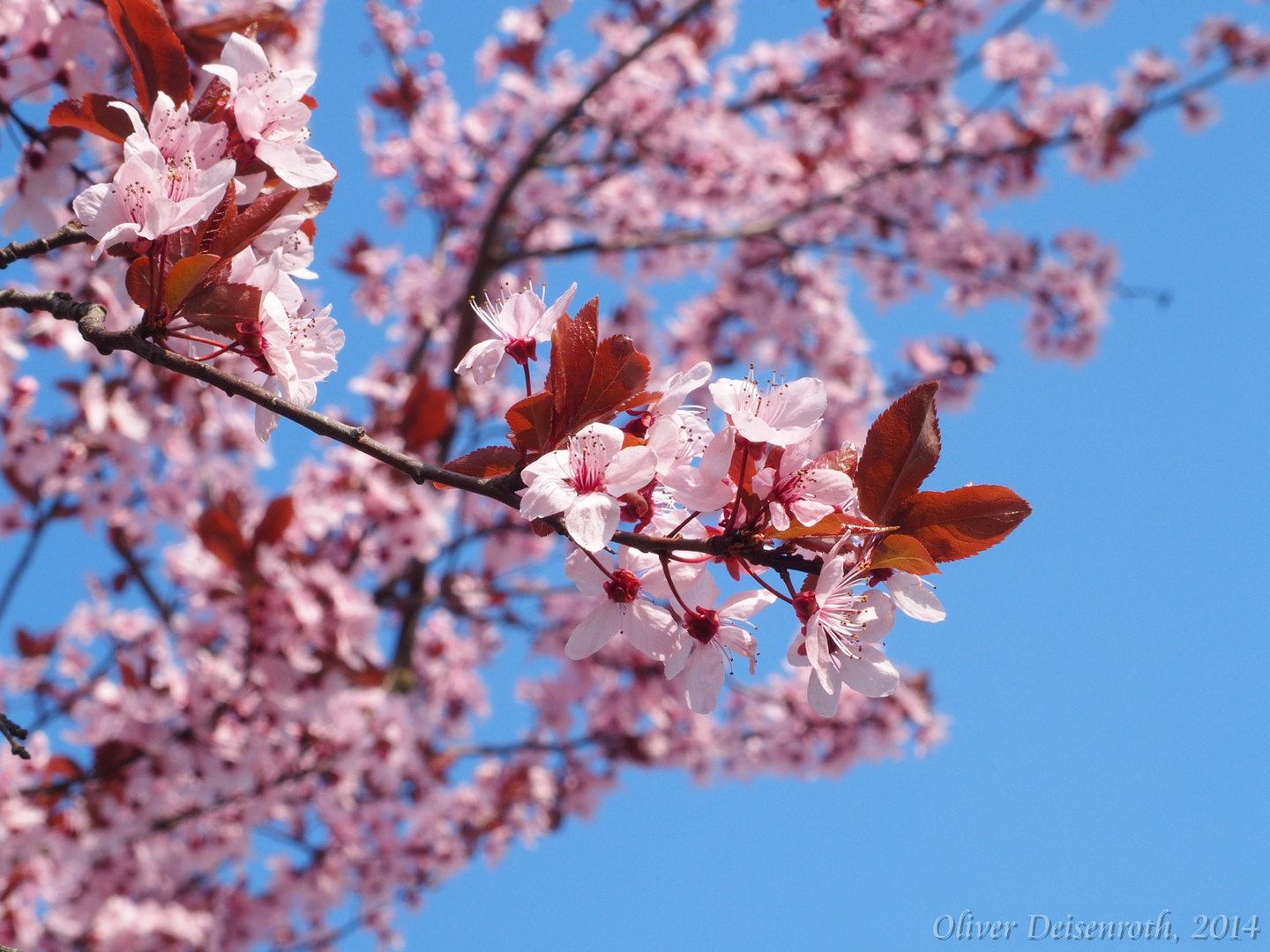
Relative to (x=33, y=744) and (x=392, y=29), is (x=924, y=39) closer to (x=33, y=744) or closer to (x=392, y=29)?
(x=392, y=29)

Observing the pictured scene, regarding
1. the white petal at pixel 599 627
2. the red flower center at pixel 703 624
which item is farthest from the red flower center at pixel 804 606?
the white petal at pixel 599 627

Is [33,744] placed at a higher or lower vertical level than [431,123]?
lower

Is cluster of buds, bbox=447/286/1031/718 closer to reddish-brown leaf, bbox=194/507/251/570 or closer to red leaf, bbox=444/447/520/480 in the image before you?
red leaf, bbox=444/447/520/480

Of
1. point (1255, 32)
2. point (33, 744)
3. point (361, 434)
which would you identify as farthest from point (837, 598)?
point (1255, 32)

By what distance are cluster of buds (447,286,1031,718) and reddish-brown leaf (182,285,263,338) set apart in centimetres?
26

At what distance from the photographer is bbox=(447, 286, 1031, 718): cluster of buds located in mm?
979

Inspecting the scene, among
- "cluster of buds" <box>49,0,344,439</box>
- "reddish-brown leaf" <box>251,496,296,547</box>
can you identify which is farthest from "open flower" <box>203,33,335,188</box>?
"reddish-brown leaf" <box>251,496,296,547</box>

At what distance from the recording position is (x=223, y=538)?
2799 millimetres

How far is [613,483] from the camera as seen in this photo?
3.17 feet

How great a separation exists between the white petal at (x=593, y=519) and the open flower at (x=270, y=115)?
0.62m

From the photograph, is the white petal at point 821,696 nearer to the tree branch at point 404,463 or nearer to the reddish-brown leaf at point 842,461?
the tree branch at point 404,463

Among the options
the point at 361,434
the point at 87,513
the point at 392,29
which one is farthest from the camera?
the point at 392,29

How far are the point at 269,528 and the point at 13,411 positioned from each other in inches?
59.0

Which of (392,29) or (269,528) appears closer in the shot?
(269,528)
